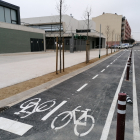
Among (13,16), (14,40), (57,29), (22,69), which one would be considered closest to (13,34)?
(14,40)

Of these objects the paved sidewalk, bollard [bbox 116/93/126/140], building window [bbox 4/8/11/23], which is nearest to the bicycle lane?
bollard [bbox 116/93/126/140]

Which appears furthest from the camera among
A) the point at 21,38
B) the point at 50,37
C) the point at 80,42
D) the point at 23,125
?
the point at 50,37

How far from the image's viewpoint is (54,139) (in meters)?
3.17

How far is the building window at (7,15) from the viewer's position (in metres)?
26.0

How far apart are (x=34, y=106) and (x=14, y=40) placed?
79.8ft

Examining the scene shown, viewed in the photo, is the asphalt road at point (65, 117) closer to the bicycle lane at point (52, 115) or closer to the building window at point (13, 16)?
the bicycle lane at point (52, 115)

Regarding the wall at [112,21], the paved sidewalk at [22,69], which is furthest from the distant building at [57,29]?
the wall at [112,21]

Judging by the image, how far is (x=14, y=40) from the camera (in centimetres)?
2631

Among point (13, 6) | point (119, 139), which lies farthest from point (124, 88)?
point (13, 6)

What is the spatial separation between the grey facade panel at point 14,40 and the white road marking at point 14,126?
74.6 ft

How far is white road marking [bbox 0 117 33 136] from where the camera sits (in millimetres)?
3471

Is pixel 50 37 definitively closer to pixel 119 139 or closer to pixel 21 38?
pixel 21 38

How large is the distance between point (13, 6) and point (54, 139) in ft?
101

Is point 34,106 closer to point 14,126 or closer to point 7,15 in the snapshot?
point 14,126
